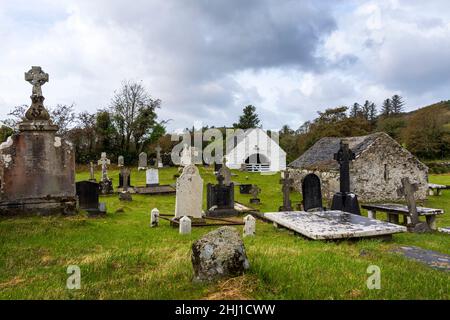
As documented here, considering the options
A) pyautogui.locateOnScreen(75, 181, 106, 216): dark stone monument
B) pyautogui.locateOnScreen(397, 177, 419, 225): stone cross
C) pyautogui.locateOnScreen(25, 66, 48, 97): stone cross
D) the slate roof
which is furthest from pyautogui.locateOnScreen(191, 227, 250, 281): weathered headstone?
the slate roof

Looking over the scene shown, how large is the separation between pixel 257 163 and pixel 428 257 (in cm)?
3781

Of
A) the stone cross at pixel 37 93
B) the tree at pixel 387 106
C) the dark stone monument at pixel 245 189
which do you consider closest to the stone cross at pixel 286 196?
the dark stone monument at pixel 245 189

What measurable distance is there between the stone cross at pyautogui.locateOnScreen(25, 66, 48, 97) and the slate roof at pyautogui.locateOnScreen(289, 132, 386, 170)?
18555 millimetres

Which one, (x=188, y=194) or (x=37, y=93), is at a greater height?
(x=37, y=93)

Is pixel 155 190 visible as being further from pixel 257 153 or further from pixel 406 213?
pixel 257 153

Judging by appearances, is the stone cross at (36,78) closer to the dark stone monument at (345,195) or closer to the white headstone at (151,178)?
the dark stone monument at (345,195)

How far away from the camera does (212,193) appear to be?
15.6 m

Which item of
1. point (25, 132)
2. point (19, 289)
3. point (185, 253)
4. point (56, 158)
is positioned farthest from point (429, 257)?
point (25, 132)

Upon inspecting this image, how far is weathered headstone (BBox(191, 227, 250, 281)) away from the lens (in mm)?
4047

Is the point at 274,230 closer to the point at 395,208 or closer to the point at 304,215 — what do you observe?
the point at 304,215

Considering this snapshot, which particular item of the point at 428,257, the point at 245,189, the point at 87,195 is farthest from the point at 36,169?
the point at 245,189

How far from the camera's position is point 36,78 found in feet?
34.7

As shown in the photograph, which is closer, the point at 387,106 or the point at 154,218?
the point at 154,218

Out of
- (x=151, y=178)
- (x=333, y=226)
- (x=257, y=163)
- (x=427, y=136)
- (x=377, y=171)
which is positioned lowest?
(x=333, y=226)
